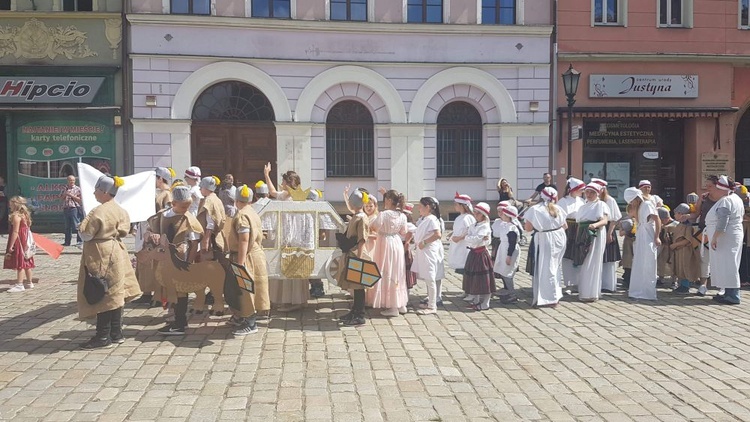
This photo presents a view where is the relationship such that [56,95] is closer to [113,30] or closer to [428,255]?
[113,30]

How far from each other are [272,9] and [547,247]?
12.5 metres

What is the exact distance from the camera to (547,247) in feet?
30.8

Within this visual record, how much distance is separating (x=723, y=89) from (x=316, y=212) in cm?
1709

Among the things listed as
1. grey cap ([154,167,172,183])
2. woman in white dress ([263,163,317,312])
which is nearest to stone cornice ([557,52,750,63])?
woman in white dress ([263,163,317,312])

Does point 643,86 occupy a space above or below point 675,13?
below

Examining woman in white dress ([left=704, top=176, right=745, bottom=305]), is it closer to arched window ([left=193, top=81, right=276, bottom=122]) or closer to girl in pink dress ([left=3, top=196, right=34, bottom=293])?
girl in pink dress ([left=3, top=196, right=34, bottom=293])

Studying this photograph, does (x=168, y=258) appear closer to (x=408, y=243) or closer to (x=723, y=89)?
(x=408, y=243)

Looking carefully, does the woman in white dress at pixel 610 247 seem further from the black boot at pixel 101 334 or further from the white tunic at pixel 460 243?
the black boot at pixel 101 334

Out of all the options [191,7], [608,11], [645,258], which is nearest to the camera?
[645,258]

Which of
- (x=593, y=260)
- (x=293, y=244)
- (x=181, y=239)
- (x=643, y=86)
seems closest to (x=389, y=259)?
(x=293, y=244)

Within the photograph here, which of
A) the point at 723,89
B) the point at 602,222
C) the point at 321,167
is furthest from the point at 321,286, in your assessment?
the point at 723,89

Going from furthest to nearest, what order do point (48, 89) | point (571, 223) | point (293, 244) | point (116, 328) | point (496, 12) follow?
point (496, 12) → point (48, 89) → point (571, 223) → point (293, 244) → point (116, 328)

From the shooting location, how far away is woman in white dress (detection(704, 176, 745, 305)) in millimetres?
9555

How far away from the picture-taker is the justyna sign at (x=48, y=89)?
1777 cm
